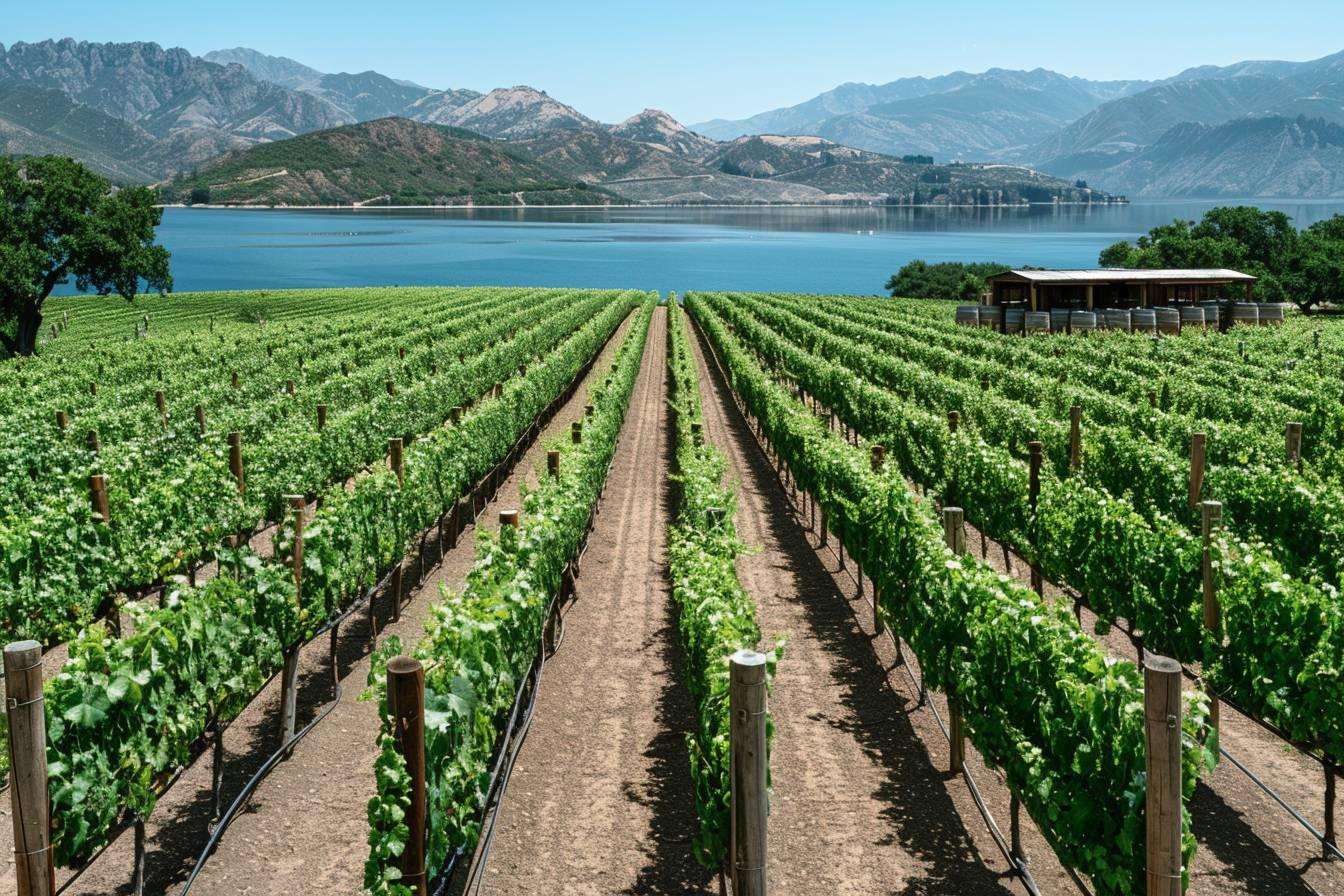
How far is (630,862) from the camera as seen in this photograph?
26.8ft

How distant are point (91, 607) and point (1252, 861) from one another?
37.2 ft

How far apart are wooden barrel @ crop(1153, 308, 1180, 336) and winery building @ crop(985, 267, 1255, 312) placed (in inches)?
110

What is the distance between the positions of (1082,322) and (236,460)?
37.9m

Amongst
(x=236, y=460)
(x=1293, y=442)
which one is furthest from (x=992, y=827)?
(x=236, y=460)

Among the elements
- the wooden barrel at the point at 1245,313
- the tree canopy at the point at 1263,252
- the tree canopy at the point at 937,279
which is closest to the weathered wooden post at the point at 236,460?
the wooden barrel at the point at 1245,313

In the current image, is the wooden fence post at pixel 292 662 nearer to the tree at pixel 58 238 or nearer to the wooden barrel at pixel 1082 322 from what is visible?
Result: the wooden barrel at pixel 1082 322

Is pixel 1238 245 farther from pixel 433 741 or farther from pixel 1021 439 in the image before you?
pixel 433 741

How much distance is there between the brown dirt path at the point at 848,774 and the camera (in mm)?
7984

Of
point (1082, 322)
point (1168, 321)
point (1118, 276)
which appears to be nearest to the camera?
point (1082, 322)

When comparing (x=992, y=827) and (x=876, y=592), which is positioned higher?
(x=876, y=592)

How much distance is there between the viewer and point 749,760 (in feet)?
17.6

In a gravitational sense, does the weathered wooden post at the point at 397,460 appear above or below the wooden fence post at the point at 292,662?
above

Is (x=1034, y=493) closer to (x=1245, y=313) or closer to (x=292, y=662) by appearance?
(x=292, y=662)

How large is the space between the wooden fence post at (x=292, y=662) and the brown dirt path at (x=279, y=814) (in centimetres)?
22
